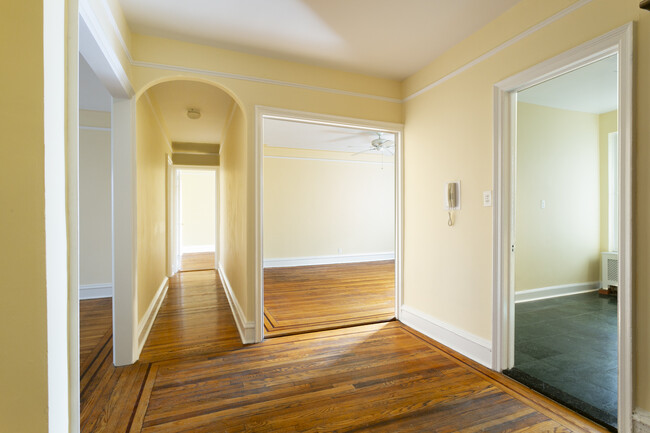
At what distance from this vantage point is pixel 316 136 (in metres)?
6.02

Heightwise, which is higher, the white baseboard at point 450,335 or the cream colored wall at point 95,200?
the cream colored wall at point 95,200

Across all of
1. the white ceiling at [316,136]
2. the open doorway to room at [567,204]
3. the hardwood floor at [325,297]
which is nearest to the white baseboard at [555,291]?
the open doorway to room at [567,204]

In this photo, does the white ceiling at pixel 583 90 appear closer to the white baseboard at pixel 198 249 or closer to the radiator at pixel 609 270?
the radiator at pixel 609 270

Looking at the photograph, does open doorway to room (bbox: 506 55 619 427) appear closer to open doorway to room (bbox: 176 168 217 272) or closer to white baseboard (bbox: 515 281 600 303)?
white baseboard (bbox: 515 281 600 303)

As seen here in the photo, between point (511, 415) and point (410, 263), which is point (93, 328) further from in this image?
point (511, 415)

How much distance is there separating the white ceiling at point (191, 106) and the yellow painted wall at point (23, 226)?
260 centimetres

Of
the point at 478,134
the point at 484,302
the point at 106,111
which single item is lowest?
the point at 484,302

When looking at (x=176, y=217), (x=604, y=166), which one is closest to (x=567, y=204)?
(x=604, y=166)

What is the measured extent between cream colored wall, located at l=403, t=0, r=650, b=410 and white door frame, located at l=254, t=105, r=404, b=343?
0.31 feet

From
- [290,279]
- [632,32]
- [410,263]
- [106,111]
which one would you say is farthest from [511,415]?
[106,111]

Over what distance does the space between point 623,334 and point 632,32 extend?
5.29 feet

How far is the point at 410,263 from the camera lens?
3.48m

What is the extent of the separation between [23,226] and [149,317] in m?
2.85

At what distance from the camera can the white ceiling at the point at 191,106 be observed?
3580 millimetres
